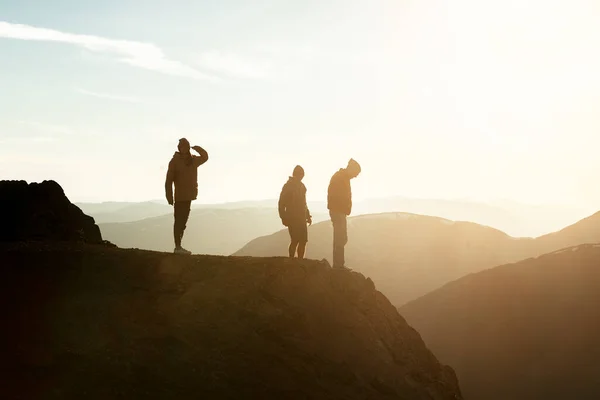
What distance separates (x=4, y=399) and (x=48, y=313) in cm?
216

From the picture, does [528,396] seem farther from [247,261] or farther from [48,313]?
[48,313]

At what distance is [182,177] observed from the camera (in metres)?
11.1

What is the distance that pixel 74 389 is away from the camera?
6.17 metres

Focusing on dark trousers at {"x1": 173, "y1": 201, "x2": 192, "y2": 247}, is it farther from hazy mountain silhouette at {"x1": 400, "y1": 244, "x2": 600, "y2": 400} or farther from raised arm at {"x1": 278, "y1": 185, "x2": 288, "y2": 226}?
hazy mountain silhouette at {"x1": 400, "y1": 244, "x2": 600, "y2": 400}

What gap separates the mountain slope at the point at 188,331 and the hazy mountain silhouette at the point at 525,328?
1145 inches

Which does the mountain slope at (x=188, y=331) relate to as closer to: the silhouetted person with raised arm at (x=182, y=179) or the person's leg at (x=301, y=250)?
the person's leg at (x=301, y=250)

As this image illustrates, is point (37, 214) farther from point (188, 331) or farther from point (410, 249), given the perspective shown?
point (410, 249)

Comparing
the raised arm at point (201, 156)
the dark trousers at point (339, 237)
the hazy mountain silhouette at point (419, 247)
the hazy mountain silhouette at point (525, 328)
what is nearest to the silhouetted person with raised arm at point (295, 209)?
the dark trousers at point (339, 237)

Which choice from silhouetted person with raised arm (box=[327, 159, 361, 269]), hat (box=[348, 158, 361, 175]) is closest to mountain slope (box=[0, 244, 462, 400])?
silhouetted person with raised arm (box=[327, 159, 361, 269])

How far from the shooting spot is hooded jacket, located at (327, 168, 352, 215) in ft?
40.5

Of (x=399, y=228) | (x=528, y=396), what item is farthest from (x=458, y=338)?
(x=399, y=228)

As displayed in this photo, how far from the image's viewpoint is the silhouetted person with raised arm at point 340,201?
1230 cm

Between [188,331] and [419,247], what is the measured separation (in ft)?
367

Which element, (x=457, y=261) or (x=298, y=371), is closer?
(x=298, y=371)
